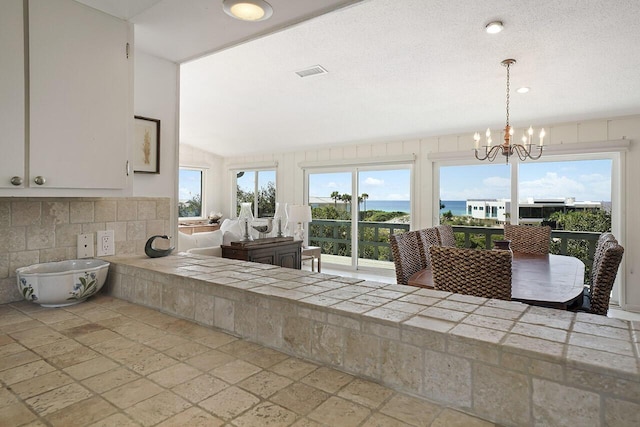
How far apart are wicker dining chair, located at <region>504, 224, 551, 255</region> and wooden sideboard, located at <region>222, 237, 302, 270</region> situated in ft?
8.19

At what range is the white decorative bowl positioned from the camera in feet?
4.50

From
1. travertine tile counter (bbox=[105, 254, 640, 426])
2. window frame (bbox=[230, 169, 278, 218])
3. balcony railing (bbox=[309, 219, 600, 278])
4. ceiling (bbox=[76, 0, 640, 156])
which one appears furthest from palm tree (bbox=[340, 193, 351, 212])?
travertine tile counter (bbox=[105, 254, 640, 426])

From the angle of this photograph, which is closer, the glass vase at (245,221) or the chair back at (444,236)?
the chair back at (444,236)

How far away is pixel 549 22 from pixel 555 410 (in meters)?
2.72

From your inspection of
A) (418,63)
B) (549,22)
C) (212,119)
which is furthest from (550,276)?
(212,119)

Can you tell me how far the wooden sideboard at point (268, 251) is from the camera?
3963 millimetres

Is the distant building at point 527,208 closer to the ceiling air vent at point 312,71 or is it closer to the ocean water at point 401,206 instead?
the ocean water at point 401,206

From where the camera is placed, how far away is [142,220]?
194cm

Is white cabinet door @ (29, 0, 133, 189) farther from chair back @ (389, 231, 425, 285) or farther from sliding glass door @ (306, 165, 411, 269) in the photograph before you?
sliding glass door @ (306, 165, 411, 269)

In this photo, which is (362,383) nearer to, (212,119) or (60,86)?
(60,86)

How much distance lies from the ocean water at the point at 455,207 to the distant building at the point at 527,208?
6cm

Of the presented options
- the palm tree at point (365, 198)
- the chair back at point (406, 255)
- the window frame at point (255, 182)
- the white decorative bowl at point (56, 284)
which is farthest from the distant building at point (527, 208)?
the white decorative bowl at point (56, 284)

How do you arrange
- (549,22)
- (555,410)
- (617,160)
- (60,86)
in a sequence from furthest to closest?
(617,160), (549,22), (60,86), (555,410)

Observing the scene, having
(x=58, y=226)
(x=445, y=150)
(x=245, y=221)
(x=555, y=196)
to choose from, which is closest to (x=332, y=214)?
(x=445, y=150)
